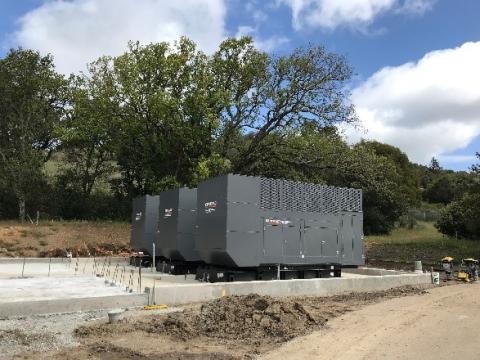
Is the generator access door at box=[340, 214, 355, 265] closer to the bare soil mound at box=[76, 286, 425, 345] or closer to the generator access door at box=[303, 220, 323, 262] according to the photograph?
the generator access door at box=[303, 220, 323, 262]

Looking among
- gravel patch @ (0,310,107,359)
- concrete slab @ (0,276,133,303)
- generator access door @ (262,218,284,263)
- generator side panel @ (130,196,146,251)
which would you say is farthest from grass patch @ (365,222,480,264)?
gravel patch @ (0,310,107,359)

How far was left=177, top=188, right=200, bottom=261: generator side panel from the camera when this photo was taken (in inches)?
695

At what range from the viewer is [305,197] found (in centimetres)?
1591

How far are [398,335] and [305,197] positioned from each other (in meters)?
7.47

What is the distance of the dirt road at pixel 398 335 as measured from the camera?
756 centimetres

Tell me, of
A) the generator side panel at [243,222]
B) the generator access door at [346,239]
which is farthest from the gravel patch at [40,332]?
the generator access door at [346,239]

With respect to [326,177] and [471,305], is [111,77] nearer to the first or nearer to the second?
[326,177]

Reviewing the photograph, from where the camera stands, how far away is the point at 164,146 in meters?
31.1

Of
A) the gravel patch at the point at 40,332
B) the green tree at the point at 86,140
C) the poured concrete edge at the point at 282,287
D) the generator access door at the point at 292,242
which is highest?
the green tree at the point at 86,140

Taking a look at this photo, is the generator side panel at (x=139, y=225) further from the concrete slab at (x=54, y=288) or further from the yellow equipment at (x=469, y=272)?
the yellow equipment at (x=469, y=272)

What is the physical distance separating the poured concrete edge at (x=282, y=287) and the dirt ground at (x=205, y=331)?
69 centimetres

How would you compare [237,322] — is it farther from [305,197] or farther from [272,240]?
[305,197]

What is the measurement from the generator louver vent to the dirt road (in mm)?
4435

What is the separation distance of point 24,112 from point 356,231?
2753cm
